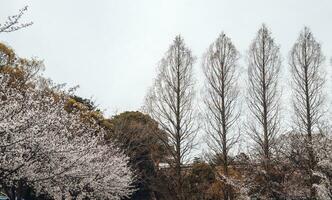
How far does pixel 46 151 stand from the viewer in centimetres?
1030

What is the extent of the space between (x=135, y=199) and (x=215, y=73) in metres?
10.8

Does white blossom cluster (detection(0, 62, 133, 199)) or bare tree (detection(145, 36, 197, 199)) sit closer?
white blossom cluster (detection(0, 62, 133, 199))

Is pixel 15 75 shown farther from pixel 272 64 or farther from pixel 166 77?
pixel 272 64

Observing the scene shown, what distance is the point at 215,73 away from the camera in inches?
1131

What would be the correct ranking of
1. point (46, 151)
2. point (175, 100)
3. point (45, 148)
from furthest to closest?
point (175, 100) < point (45, 148) < point (46, 151)

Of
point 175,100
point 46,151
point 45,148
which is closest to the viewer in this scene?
point 46,151

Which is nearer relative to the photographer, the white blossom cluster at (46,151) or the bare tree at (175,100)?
the white blossom cluster at (46,151)

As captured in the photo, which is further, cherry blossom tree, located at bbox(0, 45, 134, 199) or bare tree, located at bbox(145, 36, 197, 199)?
bare tree, located at bbox(145, 36, 197, 199)

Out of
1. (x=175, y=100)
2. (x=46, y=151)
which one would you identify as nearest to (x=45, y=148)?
(x=46, y=151)

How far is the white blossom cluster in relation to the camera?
9133 millimetres

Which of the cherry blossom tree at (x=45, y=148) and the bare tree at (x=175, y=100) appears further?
the bare tree at (x=175, y=100)

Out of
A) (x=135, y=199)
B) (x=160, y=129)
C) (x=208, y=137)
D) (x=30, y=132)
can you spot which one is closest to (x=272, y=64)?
(x=208, y=137)

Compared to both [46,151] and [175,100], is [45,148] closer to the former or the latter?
[46,151]

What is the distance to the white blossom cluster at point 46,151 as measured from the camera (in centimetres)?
913
